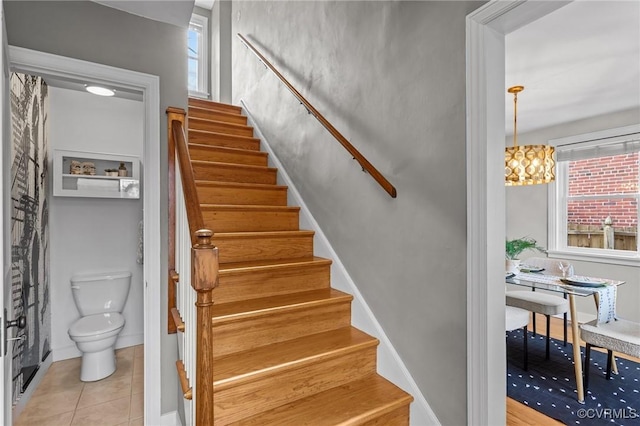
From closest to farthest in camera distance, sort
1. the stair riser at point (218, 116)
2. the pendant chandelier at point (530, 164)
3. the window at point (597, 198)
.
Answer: the pendant chandelier at point (530, 164) < the stair riser at point (218, 116) < the window at point (597, 198)

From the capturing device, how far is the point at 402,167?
1850 millimetres

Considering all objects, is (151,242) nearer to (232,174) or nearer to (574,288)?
(232,174)

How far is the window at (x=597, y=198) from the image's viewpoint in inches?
153

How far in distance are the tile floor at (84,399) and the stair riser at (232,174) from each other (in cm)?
172

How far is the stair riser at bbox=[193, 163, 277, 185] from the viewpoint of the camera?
2787 millimetres

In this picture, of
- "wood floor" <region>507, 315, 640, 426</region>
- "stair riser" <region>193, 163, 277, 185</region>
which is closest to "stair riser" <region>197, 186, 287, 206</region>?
"stair riser" <region>193, 163, 277, 185</region>

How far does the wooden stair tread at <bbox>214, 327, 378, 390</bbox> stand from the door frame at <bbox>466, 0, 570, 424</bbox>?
1.99ft

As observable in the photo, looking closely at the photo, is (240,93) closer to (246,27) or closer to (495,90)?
(246,27)

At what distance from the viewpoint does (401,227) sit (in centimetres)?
185

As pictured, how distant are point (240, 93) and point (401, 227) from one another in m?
3.21

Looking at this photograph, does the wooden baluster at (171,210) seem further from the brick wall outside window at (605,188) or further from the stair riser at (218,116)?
the brick wall outside window at (605,188)

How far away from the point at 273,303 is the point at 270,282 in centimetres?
20

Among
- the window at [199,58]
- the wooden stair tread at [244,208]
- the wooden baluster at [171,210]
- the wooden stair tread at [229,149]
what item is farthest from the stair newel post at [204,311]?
the window at [199,58]

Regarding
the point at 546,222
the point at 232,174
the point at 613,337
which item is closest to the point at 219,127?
the point at 232,174
